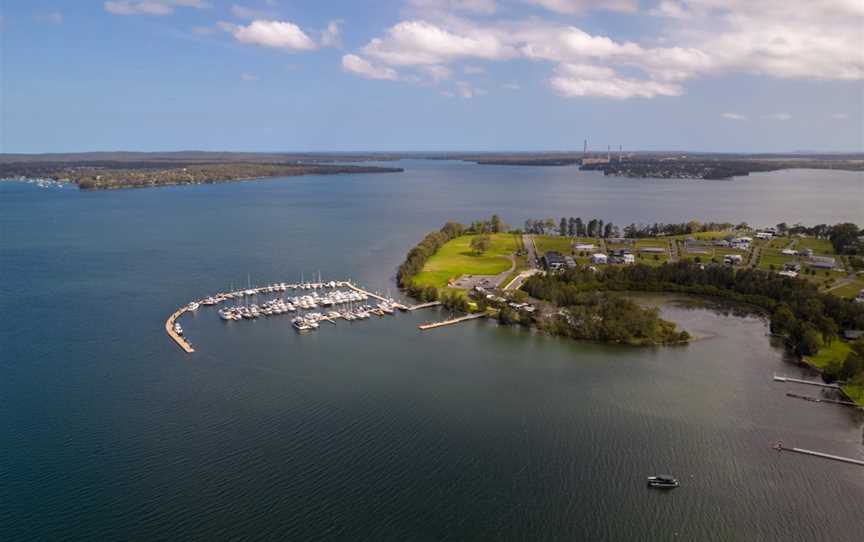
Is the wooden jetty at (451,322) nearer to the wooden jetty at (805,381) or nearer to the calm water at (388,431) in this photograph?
the calm water at (388,431)

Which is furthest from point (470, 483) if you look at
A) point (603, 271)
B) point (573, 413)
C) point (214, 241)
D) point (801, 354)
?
point (214, 241)

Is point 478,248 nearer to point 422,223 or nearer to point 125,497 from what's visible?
point 422,223

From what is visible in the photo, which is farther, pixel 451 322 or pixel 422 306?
pixel 422 306

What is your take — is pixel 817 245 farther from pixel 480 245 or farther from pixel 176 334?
pixel 176 334

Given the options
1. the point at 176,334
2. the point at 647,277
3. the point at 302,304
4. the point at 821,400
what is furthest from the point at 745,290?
the point at 176,334

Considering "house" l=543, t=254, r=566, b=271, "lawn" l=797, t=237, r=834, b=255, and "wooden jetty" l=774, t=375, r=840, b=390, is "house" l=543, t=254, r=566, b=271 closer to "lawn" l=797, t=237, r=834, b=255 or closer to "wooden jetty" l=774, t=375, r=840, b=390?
"wooden jetty" l=774, t=375, r=840, b=390

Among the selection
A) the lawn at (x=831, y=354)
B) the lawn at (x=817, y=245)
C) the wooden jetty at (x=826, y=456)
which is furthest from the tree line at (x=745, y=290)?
the lawn at (x=817, y=245)
